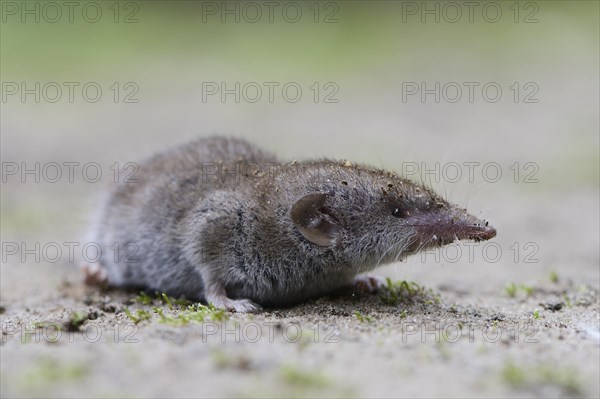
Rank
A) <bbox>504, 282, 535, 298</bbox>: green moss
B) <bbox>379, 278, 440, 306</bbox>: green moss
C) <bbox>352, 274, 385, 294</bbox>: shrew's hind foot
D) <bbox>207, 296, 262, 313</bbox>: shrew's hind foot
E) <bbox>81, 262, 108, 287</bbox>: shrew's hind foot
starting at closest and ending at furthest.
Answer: <bbox>207, 296, 262, 313</bbox>: shrew's hind foot < <bbox>379, 278, 440, 306</bbox>: green moss < <bbox>352, 274, 385, 294</bbox>: shrew's hind foot < <bbox>504, 282, 535, 298</bbox>: green moss < <bbox>81, 262, 108, 287</bbox>: shrew's hind foot

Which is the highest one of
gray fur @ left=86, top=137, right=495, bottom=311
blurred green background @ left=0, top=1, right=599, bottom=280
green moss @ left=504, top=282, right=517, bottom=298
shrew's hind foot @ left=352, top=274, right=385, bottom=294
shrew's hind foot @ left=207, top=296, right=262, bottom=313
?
blurred green background @ left=0, top=1, right=599, bottom=280

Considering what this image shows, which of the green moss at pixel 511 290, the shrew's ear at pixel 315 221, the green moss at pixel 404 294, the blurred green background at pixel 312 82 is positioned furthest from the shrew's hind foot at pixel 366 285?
the blurred green background at pixel 312 82

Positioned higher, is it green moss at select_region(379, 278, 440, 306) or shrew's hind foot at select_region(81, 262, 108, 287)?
shrew's hind foot at select_region(81, 262, 108, 287)

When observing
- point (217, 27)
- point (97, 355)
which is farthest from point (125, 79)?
point (97, 355)

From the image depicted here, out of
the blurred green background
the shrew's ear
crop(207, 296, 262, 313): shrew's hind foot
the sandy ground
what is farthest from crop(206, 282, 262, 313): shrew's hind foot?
the blurred green background

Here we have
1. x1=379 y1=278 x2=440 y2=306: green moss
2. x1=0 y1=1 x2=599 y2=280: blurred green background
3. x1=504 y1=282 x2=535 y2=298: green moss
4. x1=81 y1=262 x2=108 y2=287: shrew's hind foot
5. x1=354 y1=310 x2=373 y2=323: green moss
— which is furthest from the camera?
x1=0 y1=1 x2=599 y2=280: blurred green background

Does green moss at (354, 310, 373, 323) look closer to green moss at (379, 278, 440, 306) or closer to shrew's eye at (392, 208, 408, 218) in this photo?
green moss at (379, 278, 440, 306)

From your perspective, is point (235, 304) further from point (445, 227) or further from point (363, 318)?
point (445, 227)
